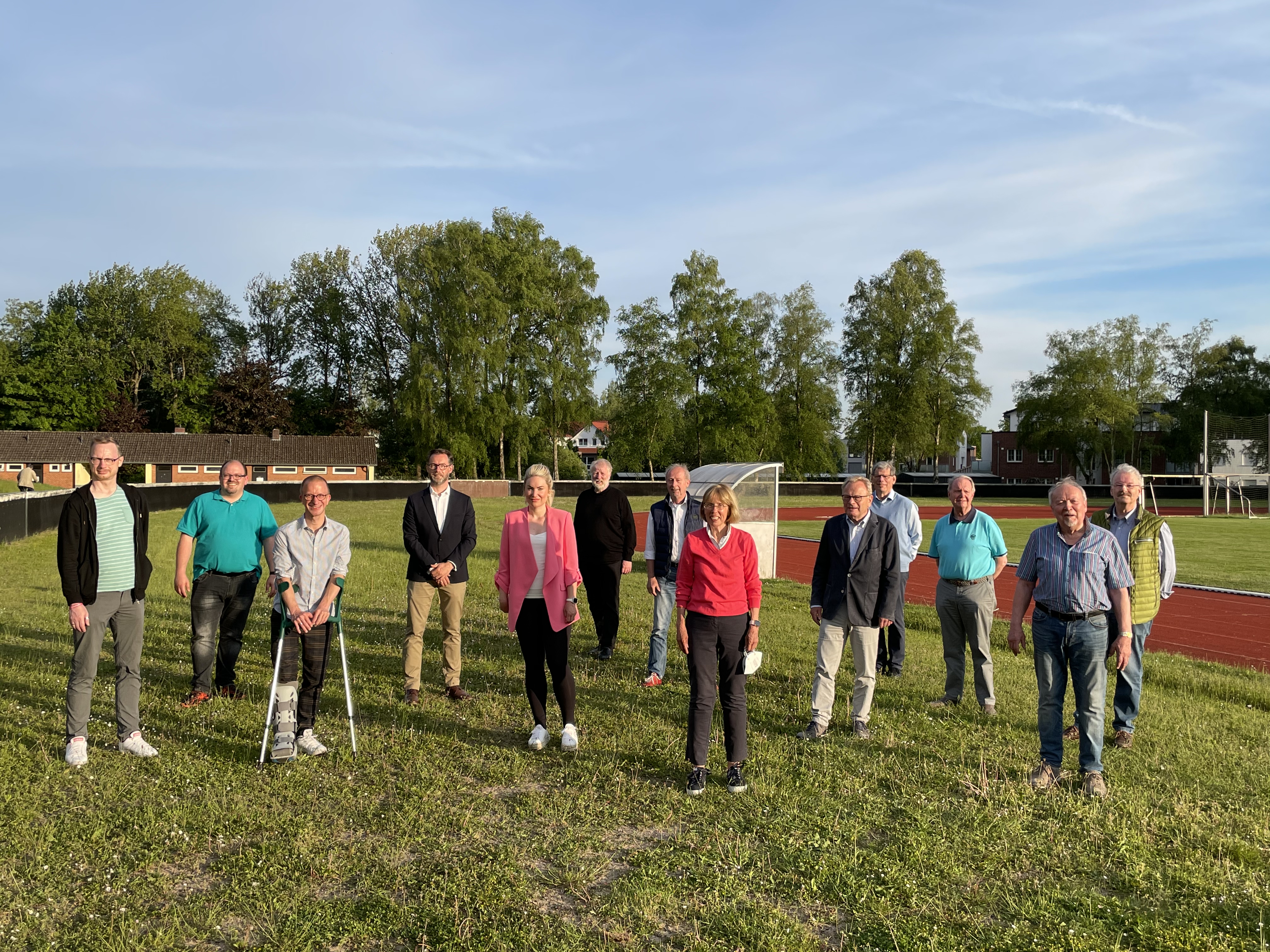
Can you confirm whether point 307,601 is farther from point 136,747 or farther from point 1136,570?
point 1136,570

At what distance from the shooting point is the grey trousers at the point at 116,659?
5504 mm

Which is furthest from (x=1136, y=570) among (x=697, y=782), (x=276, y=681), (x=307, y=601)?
(x=276, y=681)

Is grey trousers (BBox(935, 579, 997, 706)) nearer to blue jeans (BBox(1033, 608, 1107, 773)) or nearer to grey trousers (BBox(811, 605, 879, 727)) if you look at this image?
grey trousers (BBox(811, 605, 879, 727))

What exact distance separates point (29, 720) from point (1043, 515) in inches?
1580

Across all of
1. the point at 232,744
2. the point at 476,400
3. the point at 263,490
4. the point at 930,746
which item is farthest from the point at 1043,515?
the point at 232,744

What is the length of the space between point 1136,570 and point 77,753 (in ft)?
23.3

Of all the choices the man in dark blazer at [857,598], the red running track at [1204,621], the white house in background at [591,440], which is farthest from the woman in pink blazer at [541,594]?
the white house in background at [591,440]

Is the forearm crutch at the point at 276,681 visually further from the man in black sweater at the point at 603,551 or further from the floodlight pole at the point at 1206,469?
the floodlight pole at the point at 1206,469

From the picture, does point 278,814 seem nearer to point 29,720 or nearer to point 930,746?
point 29,720

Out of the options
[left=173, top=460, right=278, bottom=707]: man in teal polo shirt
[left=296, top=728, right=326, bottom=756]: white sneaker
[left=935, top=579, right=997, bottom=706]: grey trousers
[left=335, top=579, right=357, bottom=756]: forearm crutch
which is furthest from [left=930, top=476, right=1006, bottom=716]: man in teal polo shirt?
[left=173, top=460, right=278, bottom=707]: man in teal polo shirt

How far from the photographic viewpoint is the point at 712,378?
5612 centimetres

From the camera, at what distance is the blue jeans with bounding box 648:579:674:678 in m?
7.73

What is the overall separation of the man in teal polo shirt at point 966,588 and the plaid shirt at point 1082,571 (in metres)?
1.73

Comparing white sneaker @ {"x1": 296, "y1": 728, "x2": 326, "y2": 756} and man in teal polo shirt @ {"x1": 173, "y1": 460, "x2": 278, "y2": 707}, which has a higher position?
man in teal polo shirt @ {"x1": 173, "y1": 460, "x2": 278, "y2": 707}
